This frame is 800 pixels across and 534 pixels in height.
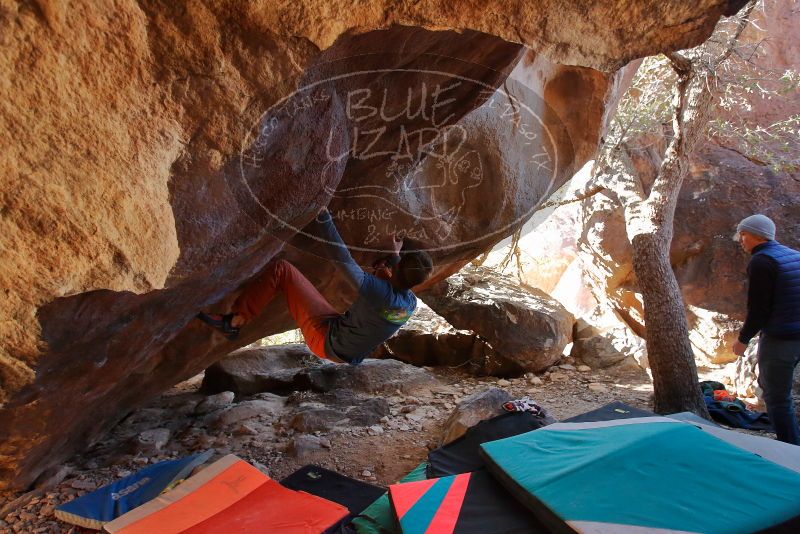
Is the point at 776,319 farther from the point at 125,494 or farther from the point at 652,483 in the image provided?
the point at 125,494

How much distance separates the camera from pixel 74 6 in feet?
4.89

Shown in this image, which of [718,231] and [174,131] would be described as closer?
[174,131]

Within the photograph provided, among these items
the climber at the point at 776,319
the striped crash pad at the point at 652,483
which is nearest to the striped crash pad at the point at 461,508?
the striped crash pad at the point at 652,483

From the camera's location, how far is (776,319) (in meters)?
3.80

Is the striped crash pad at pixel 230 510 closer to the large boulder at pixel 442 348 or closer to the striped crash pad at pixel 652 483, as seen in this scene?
the striped crash pad at pixel 652 483

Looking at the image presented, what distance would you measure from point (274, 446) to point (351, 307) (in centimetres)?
165

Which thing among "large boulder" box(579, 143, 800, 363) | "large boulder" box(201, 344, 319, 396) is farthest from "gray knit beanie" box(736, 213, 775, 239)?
"large boulder" box(201, 344, 319, 396)

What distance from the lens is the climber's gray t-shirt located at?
3.14 meters

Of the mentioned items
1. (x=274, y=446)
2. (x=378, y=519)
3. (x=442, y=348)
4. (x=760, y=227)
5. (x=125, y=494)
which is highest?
(x=760, y=227)

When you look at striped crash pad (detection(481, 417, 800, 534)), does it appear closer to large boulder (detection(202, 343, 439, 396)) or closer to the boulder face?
the boulder face

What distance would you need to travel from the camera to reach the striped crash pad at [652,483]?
2314 mm

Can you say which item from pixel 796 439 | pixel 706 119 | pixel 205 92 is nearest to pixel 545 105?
pixel 706 119

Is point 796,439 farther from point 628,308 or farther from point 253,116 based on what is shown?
point 628,308

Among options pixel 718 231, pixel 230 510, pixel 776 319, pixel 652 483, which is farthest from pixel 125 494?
pixel 718 231
